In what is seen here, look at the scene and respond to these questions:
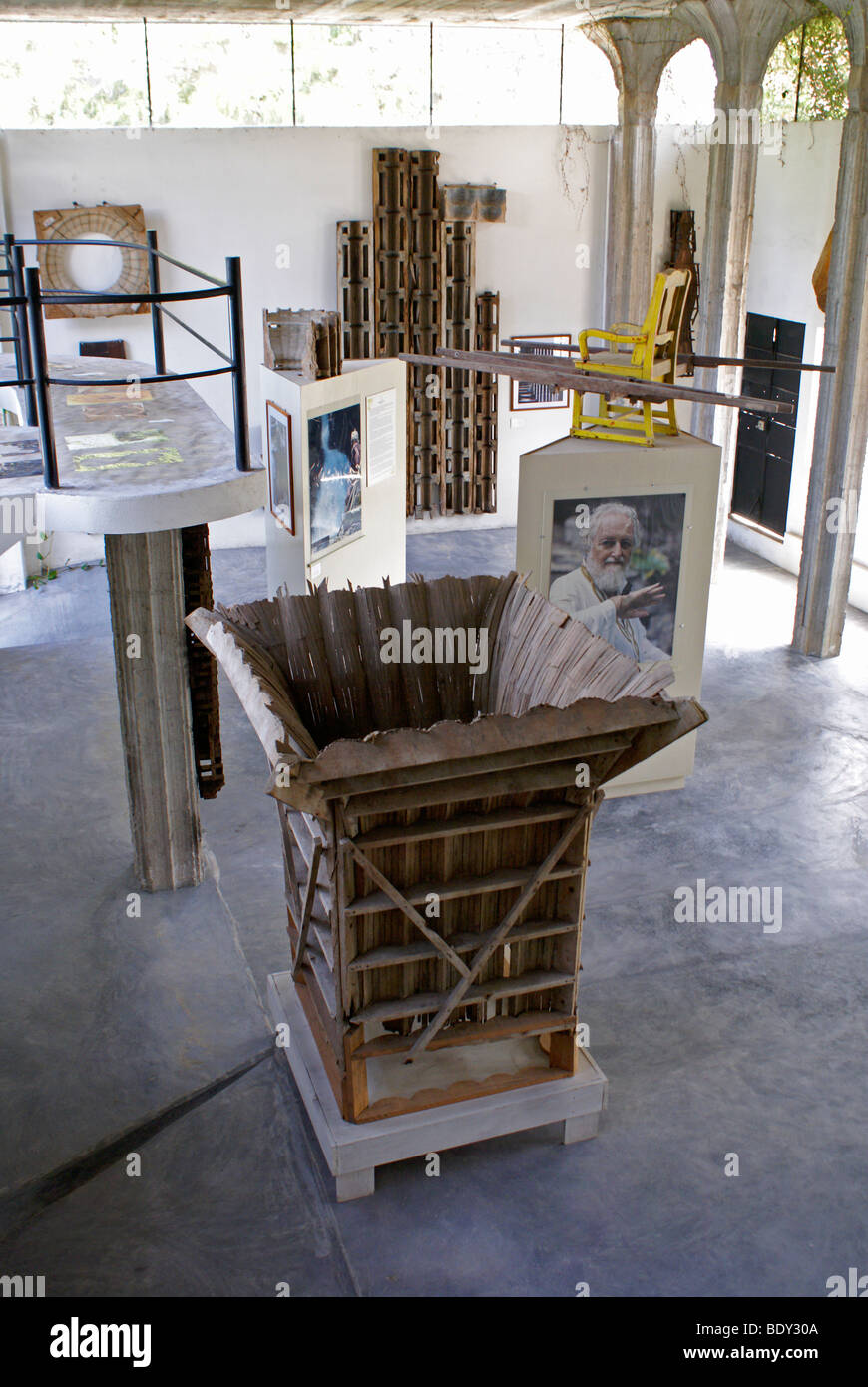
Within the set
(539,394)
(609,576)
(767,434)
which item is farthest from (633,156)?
(609,576)

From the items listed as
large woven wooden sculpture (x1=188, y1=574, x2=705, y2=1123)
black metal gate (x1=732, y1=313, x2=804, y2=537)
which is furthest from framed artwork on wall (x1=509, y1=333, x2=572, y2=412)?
large woven wooden sculpture (x1=188, y1=574, x2=705, y2=1123)

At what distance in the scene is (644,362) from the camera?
291 inches

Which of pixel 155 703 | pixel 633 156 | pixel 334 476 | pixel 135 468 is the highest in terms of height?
pixel 633 156

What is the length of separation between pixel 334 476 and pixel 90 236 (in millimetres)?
4532

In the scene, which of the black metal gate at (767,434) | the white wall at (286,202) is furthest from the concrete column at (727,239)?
the white wall at (286,202)

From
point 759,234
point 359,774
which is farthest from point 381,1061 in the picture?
point 759,234

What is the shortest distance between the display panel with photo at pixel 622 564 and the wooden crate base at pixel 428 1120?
134 inches

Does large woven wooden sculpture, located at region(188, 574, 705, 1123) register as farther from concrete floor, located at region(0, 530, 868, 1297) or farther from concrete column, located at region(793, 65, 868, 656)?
concrete column, located at region(793, 65, 868, 656)

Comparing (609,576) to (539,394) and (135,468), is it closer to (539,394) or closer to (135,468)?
(135,468)

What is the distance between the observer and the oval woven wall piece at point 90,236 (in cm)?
1131

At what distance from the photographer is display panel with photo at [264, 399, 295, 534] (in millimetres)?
8398

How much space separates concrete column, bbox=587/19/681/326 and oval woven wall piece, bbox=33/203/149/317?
4989mm

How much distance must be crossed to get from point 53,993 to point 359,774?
260 cm
